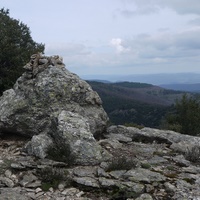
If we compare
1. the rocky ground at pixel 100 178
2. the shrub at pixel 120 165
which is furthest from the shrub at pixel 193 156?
the shrub at pixel 120 165

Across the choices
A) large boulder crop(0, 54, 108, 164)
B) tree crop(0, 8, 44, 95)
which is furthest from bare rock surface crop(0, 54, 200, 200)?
tree crop(0, 8, 44, 95)

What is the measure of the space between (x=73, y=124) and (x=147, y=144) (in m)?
4.31

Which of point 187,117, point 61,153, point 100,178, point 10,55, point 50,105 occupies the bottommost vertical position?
point 187,117

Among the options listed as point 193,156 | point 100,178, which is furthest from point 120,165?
point 193,156

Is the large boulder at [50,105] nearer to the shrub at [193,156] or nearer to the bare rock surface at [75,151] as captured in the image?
the bare rock surface at [75,151]

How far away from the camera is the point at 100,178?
925 centimetres

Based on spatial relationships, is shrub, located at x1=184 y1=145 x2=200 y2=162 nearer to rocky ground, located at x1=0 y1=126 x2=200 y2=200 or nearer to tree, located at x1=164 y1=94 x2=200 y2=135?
rocky ground, located at x1=0 y1=126 x2=200 y2=200

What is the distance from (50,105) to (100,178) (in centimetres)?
489

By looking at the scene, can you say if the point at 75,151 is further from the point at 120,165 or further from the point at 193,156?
the point at 193,156

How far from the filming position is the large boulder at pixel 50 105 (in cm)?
1197

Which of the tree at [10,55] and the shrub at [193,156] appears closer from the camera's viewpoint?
the shrub at [193,156]

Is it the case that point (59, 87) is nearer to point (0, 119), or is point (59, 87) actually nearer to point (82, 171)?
point (0, 119)

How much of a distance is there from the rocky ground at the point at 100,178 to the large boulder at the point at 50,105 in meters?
1.27

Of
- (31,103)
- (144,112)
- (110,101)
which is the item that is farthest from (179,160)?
(110,101)
